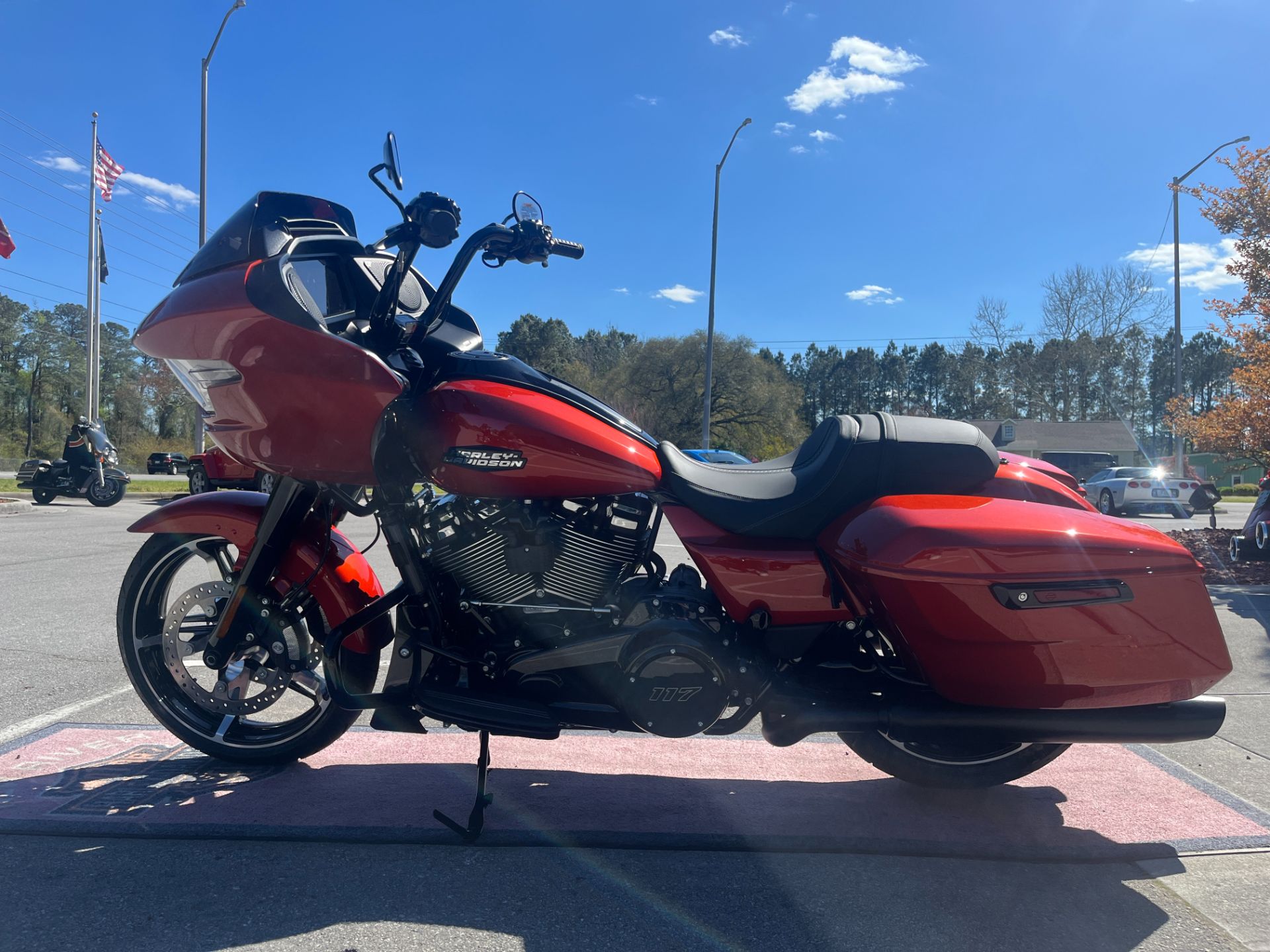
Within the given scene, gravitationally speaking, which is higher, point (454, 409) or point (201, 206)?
point (201, 206)

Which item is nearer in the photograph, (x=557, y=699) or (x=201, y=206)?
(x=557, y=699)

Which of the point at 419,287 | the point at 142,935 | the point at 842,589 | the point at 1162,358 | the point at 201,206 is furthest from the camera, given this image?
the point at 1162,358

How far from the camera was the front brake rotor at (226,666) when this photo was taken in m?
2.85

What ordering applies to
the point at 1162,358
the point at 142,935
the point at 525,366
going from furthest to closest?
the point at 1162,358 → the point at 525,366 → the point at 142,935

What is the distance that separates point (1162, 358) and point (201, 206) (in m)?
56.0

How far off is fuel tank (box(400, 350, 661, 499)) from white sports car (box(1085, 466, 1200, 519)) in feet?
72.2

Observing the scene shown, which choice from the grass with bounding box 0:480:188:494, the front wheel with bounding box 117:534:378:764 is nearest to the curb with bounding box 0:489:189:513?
the grass with bounding box 0:480:188:494

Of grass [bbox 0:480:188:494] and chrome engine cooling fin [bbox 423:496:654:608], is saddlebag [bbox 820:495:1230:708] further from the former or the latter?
grass [bbox 0:480:188:494]

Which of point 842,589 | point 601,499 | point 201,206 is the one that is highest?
point 201,206

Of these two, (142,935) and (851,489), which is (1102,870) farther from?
(142,935)

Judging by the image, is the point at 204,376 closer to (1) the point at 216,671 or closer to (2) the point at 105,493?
(1) the point at 216,671

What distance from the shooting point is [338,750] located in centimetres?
322

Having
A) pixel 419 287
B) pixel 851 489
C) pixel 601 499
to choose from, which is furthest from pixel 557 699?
pixel 419 287

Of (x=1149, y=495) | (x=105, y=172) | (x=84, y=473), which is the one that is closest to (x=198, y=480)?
(x=84, y=473)
